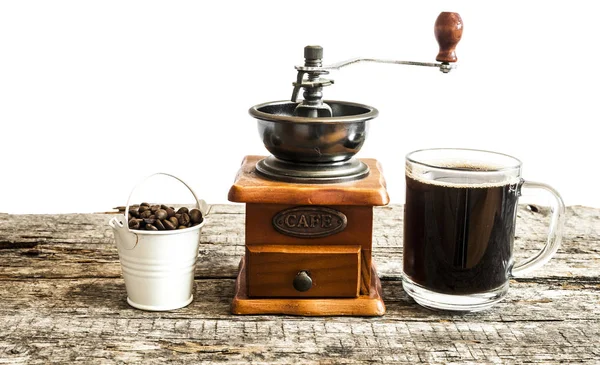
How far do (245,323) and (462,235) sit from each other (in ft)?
1.59

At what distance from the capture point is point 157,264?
168 centimetres

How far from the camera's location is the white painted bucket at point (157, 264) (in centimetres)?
166

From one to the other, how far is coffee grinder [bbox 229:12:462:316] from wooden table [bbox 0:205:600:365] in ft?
0.18

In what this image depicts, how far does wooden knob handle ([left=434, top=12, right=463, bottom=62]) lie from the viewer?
1.66 metres

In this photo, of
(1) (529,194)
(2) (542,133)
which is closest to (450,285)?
(1) (529,194)

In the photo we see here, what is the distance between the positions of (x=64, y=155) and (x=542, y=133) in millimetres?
1884

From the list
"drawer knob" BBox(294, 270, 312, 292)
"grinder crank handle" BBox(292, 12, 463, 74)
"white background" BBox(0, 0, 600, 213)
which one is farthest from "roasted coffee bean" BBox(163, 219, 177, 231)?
"white background" BBox(0, 0, 600, 213)

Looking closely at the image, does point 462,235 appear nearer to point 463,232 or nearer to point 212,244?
point 463,232

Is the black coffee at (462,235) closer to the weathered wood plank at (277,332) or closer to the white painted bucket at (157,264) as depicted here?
the weathered wood plank at (277,332)

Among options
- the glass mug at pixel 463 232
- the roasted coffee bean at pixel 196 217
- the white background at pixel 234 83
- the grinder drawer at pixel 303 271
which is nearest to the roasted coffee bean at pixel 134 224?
the roasted coffee bean at pixel 196 217

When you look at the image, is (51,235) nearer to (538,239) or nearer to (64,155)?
(64,155)

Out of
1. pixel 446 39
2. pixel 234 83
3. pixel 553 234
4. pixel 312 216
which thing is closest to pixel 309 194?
pixel 312 216

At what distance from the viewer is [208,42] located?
2928 mm

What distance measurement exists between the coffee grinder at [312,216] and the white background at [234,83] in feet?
3.93
